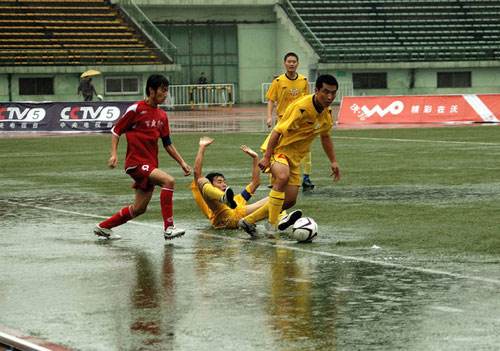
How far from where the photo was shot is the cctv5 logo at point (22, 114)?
38750mm

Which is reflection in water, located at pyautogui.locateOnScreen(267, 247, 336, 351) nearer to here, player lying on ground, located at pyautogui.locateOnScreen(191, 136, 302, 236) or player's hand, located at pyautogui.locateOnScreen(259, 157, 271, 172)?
player's hand, located at pyautogui.locateOnScreen(259, 157, 271, 172)

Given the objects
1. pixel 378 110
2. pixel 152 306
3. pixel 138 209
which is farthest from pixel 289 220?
pixel 378 110

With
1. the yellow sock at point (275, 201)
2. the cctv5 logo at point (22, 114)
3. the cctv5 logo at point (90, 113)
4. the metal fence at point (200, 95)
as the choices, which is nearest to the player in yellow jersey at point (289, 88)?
the yellow sock at point (275, 201)

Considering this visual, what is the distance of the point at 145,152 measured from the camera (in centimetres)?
1360

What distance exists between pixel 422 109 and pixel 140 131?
27.7 meters

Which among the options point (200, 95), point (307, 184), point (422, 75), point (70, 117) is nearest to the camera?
point (307, 184)

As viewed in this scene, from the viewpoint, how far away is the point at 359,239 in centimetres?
1321

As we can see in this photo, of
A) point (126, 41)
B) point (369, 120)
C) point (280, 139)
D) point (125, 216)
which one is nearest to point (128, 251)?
point (125, 216)

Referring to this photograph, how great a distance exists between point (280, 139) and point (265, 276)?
3.26 meters

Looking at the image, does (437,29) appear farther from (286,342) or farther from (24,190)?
(286,342)

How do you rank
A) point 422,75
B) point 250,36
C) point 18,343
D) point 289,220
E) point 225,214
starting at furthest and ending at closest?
point 250,36 → point 422,75 → point 225,214 → point 289,220 → point 18,343

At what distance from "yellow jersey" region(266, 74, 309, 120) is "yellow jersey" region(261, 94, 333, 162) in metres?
5.99

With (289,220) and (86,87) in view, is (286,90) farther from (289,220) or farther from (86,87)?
(86,87)

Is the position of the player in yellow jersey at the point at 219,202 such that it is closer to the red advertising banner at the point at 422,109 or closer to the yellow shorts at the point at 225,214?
the yellow shorts at the point at 225,214
